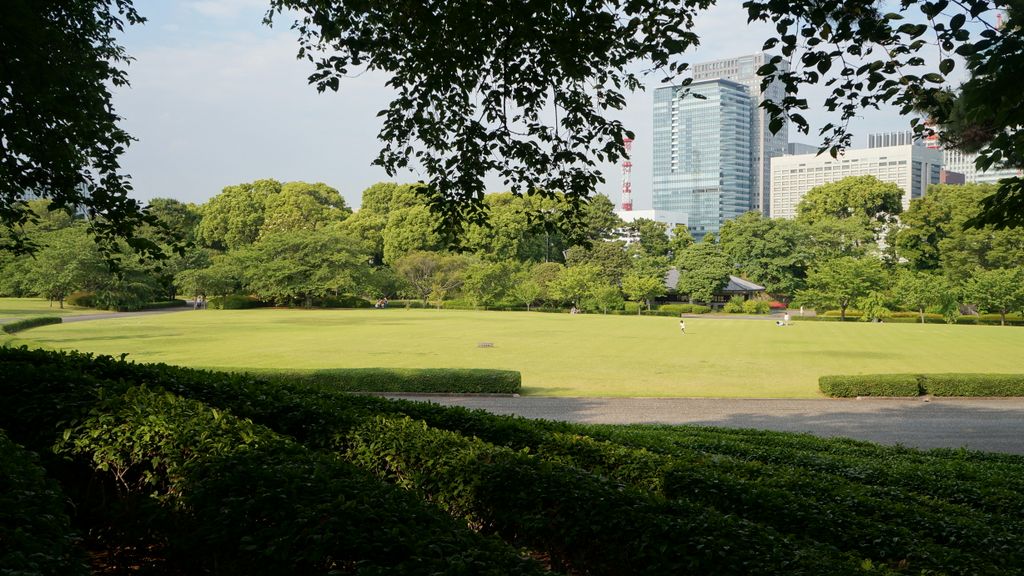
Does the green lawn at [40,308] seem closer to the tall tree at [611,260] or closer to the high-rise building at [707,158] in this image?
the tall tree at [611,260]

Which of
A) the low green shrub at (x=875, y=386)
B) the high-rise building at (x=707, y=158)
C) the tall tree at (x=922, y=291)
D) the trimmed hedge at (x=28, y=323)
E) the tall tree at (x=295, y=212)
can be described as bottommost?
the low green shrub at (x=875, y=386)

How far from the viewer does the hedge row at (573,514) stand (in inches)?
133

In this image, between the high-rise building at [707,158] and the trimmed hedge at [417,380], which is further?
the high-rise building at [707,158]

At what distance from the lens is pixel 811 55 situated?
18.0 ft

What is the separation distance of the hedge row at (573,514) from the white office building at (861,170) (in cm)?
11501

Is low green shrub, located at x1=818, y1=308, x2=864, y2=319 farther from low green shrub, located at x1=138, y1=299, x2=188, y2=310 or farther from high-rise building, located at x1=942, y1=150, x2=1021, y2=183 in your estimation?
low green shrub, located at x1=138, y1=299, x2=188, y2=310

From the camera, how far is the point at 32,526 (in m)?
2.74

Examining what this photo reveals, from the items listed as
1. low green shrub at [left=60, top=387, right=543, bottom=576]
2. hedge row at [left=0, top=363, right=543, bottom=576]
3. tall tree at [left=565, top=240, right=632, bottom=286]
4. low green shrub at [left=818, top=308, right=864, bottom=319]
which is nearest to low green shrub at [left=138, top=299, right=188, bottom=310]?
tall tree at [left=565, top=240, right=632, bottom=286]

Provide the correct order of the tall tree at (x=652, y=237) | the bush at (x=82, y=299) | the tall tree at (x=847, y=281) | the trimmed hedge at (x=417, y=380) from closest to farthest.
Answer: the trimmed hedge at (x=417, y=380) < the bush at (x=82, y=299) < the tall tree at (x=847, y=281) < the tall tree at (x=652, y=237)

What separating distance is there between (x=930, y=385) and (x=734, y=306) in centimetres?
4424

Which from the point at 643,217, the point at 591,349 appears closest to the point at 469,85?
the point at 591,349

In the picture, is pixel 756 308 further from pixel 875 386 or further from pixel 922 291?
pixel 875 386

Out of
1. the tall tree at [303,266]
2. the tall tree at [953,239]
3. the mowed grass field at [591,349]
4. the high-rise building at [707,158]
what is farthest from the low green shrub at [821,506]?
the high-rise building at [707,158]

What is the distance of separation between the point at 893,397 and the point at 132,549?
1927 cm
